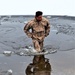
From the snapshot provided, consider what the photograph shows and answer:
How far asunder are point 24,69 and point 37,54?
1.38 meters

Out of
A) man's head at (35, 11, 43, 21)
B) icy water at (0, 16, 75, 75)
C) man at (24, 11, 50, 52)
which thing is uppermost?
man's head at (35, 11, 43, 21)

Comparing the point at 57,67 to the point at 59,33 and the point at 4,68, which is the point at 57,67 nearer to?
the point at 4,68

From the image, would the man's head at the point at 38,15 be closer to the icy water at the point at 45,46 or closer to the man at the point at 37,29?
the man at the point at 37,29

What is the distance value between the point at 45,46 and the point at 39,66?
244cm

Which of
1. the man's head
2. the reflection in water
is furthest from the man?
the reflection in water

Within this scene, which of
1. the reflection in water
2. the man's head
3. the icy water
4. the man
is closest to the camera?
the reflection in water

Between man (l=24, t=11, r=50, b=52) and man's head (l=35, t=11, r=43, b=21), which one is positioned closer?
man's head (l=35, t=11, r=43, b=21)

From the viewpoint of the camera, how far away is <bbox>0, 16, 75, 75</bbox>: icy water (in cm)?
797

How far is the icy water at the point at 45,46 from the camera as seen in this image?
26.1ft

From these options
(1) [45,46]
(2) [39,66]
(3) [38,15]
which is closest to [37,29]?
(3) [38,15]

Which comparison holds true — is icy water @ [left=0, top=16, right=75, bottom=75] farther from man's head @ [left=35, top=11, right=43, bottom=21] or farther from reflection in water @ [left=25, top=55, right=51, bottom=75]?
man's head @ [left=35, top=11, right=43, bottom=21]

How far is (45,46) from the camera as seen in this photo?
1062 cm

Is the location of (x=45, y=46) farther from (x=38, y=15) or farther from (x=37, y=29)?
(x=38, y=15)

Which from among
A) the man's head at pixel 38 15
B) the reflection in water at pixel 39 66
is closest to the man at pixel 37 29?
the man's head at pixel 38 15
